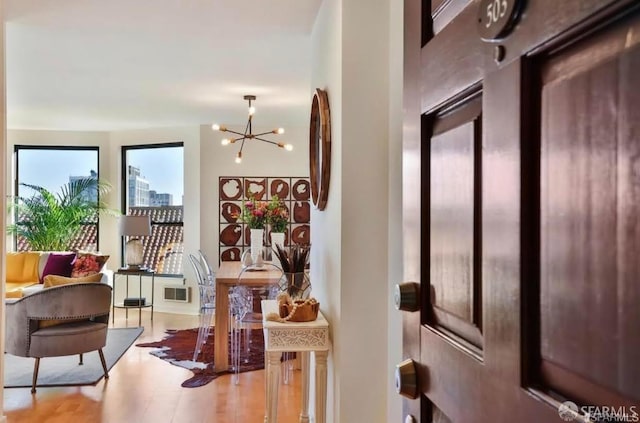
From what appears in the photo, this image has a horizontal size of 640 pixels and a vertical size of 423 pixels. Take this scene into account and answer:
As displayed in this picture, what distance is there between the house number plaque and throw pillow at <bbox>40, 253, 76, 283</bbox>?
6507mm

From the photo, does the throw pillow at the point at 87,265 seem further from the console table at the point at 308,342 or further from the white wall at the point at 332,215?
the console table at the point at 308,342

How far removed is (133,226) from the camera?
6.81m

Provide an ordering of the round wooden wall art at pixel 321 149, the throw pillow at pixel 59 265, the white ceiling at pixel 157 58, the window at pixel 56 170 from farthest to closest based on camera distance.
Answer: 1. the window at pixel 56 170
2. the throw pillow at pixel 59 265
3. the white ceiling at pixel 157 58
4. the round wooden wall art at pixel 321 149

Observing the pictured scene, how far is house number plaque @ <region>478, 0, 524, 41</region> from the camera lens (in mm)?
635

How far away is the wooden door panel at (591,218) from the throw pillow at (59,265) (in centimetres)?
661

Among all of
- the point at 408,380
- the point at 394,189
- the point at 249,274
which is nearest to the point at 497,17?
the point at 408,380

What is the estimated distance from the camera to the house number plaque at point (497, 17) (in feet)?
2.08

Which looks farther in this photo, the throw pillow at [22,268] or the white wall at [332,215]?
the throw pillow at [22,268]

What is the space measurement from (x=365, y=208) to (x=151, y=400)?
98.2 inches

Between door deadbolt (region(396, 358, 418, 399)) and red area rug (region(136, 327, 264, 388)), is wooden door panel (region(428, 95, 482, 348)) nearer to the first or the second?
door deadbolt (region(396, 358, 418, 399))

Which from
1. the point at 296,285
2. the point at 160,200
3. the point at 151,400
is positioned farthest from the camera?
the point at 160,200

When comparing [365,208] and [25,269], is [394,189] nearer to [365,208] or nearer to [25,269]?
[365,208]

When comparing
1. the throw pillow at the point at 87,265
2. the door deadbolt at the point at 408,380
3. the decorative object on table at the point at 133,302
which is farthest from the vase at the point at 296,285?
the decorative object on table at the point at 133,302

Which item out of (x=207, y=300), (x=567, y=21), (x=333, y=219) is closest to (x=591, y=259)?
(x=567, y=21)
